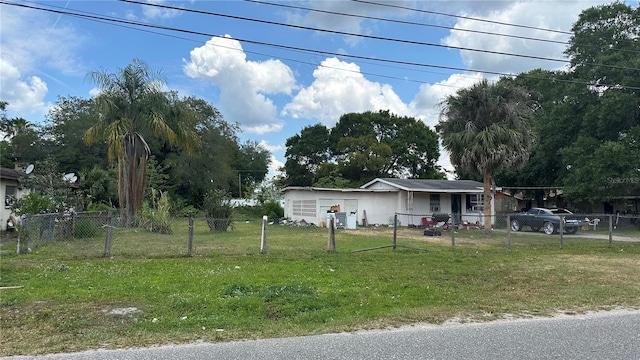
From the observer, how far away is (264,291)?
283 inches

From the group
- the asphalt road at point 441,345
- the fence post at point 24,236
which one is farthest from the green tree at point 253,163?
the asphalt road at point 441,345

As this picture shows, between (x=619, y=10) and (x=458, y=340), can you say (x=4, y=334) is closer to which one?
(x=458, y=340)

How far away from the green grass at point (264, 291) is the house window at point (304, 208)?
1660 cm

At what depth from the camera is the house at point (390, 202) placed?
2809 centimetres

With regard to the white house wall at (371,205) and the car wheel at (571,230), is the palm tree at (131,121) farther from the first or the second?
the car wheel at (571,230)

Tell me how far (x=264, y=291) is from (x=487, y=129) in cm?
1648

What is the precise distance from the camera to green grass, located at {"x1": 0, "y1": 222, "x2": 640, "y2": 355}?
212 inches

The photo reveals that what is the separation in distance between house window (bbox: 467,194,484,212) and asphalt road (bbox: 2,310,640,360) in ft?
81.5

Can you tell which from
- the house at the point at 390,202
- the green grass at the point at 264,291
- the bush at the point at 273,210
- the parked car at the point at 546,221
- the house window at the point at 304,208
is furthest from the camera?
the bush at the point at 273,210

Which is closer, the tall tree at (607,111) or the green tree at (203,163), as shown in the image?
the tall tree at (607,111)

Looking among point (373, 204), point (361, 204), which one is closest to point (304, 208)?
point (361, 204)

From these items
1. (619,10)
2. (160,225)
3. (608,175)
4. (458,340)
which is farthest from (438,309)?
(619,10)

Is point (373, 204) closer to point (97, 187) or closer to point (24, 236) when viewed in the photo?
point (97, 187)

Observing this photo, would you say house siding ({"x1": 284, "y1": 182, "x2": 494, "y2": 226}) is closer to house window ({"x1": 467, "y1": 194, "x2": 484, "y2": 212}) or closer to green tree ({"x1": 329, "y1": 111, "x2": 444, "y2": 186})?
house window ({"x1": 467, "y1": 194, "x2": 484, "y2": 212})
